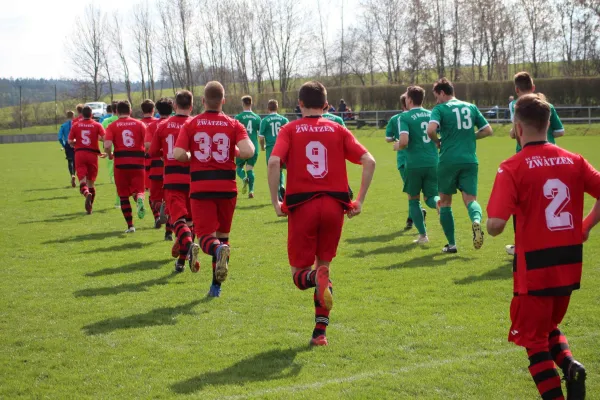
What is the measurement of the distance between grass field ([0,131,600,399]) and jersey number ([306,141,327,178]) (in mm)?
1446

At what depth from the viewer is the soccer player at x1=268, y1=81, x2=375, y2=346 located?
5.75 m

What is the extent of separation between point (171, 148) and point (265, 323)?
10.4 ft

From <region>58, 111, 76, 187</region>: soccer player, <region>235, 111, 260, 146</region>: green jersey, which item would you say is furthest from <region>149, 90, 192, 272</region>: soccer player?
<region>58, 111, 76, 187</region>: soccer player

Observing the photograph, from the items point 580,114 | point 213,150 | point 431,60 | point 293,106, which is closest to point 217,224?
point 213,150

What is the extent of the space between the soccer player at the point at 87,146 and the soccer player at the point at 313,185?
9.86m

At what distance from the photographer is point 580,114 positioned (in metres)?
38.0

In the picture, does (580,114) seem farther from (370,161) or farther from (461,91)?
(370,161)

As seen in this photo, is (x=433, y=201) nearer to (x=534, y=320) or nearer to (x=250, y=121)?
(x=534, y=320)

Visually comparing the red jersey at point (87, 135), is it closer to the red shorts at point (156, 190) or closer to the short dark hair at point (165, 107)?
the red shorts at point (156, 190)

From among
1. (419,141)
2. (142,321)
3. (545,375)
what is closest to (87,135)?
(419,141)

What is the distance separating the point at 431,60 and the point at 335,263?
53541mm

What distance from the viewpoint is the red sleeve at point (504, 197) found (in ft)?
13.4

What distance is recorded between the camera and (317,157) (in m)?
5.79

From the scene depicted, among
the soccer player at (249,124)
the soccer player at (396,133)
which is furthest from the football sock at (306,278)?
the soccer player at (249,124)
